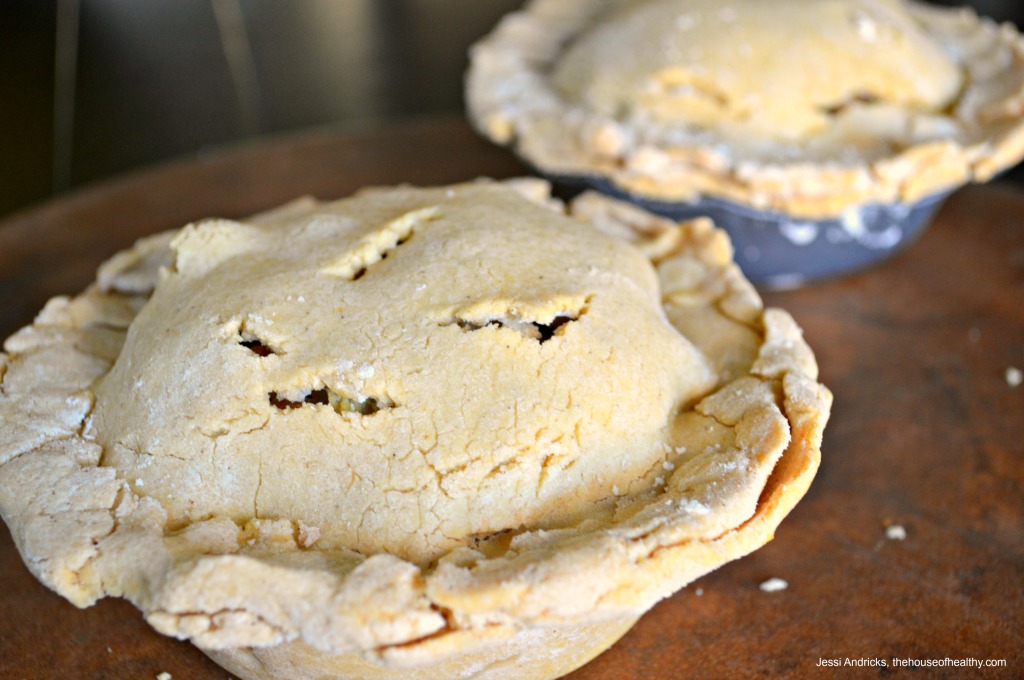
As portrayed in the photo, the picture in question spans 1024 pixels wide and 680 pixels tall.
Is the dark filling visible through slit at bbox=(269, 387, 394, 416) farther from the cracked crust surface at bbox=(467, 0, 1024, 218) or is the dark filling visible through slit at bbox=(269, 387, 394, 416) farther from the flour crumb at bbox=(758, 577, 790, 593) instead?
the cracked crust surface at bbox=(467, 0, 1024, 218)

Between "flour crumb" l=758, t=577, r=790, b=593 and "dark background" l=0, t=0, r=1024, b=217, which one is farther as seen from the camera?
"dark background" l=0, t=0, r=1024, b=217

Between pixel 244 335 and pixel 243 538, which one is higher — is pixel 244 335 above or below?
above

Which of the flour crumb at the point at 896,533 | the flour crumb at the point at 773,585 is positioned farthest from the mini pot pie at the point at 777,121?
the flour crumb at the point at 773,585

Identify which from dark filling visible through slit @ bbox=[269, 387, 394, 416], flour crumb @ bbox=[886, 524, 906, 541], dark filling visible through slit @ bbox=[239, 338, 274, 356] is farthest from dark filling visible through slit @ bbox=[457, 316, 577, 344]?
flour crumb @ bbox=[886, 524, 906, 541]

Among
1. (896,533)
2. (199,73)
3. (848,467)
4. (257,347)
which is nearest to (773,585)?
(896,533)

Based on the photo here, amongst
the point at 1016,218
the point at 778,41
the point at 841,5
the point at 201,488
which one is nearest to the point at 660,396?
the point at 201,488

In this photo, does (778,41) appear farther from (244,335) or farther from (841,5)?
(244,335)
